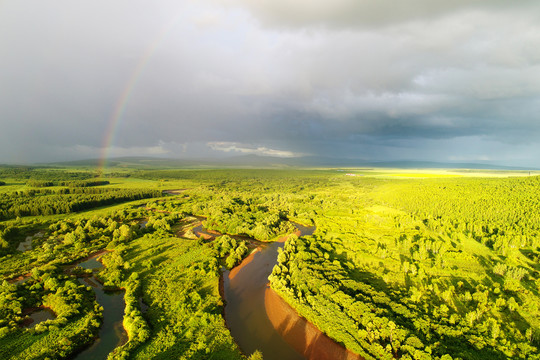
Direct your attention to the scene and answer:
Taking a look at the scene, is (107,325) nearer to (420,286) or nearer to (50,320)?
(50,320)

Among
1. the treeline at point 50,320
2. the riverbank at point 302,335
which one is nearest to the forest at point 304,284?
the treeline at point 50,320

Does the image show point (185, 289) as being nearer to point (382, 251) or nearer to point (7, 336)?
point (7, 336)

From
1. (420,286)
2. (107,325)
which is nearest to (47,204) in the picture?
(107,325)

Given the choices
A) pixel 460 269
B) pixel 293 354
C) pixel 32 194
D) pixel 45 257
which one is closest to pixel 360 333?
pixel 293 354

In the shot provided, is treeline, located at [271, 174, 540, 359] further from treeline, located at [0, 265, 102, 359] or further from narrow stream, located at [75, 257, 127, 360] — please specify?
treeline, located at [0, 265, 102, 359]

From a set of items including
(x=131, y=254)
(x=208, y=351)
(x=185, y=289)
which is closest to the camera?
(x=208, y=351)

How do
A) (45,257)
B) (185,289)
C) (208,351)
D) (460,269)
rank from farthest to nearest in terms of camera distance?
(45,257) → (460,269) → (185,289) → (208,351)

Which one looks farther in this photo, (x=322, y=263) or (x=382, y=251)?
(x=382, y=251)
